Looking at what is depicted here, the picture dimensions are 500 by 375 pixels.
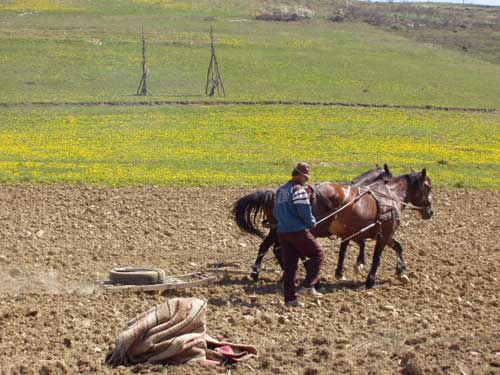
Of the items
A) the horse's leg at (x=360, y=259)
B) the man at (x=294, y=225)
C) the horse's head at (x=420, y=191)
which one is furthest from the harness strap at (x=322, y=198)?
the horse's head at (x=420, y=191)

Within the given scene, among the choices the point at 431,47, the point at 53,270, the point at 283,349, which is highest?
the point at 283,349

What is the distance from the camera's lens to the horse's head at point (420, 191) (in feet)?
50.5

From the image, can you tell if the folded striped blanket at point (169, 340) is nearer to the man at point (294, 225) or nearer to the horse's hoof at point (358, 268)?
the man at point (294, 225)

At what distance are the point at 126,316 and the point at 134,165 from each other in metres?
15.7

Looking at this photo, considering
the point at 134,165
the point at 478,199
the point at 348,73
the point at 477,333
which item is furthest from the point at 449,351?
the point at 348,73

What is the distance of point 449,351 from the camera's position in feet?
31.7

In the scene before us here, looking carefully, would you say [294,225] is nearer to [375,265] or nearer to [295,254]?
[295,254]

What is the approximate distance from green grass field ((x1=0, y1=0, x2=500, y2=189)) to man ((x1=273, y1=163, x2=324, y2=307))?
35.4 feet

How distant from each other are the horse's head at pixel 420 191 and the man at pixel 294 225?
3.55 metres

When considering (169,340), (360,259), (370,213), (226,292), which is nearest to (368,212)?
(370,213)

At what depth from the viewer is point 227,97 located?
46.6m

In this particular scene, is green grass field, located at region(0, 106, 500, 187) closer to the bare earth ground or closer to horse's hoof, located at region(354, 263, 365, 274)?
the bare earth ground

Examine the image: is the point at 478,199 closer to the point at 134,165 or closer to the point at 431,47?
the point at 134,165

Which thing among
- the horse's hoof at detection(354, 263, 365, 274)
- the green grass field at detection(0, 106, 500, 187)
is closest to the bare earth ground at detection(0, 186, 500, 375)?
the horse's hoof at detection(354, 263, 365, 274)
